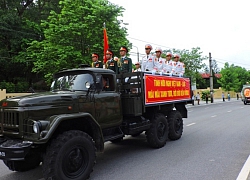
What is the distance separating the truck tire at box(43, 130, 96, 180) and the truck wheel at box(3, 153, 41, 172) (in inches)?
31.2

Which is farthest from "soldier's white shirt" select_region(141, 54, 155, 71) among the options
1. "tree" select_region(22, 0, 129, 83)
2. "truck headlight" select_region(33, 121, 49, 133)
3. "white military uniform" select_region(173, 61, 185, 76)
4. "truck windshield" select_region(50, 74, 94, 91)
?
"tree" select_region(22, 0, 129, 83)

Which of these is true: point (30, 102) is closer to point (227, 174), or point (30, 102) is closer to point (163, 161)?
point (163, 161)

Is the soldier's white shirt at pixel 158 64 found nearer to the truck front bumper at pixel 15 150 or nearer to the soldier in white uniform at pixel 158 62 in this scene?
the soldier in white uniform at pixel 158 62

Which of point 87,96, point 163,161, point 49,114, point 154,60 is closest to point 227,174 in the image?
point 163,161

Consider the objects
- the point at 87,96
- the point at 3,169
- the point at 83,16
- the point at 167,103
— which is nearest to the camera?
the point at 87,96

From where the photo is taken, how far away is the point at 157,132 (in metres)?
7.37

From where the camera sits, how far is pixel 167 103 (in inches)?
312

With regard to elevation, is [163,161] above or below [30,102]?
below

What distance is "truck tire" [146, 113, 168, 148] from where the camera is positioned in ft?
23.4

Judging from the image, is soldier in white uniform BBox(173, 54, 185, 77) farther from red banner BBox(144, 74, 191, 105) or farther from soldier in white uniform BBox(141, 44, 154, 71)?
soldier in white uniform BBox(141, 44, 154, 71)

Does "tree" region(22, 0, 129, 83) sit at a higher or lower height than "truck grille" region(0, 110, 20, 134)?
higher

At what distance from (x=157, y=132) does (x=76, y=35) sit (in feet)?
43.4

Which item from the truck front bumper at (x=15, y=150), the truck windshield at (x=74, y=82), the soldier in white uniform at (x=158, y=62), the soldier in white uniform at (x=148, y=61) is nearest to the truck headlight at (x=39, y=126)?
the truck front bumper at (x=15, y=150)

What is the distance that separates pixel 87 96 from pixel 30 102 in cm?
118
